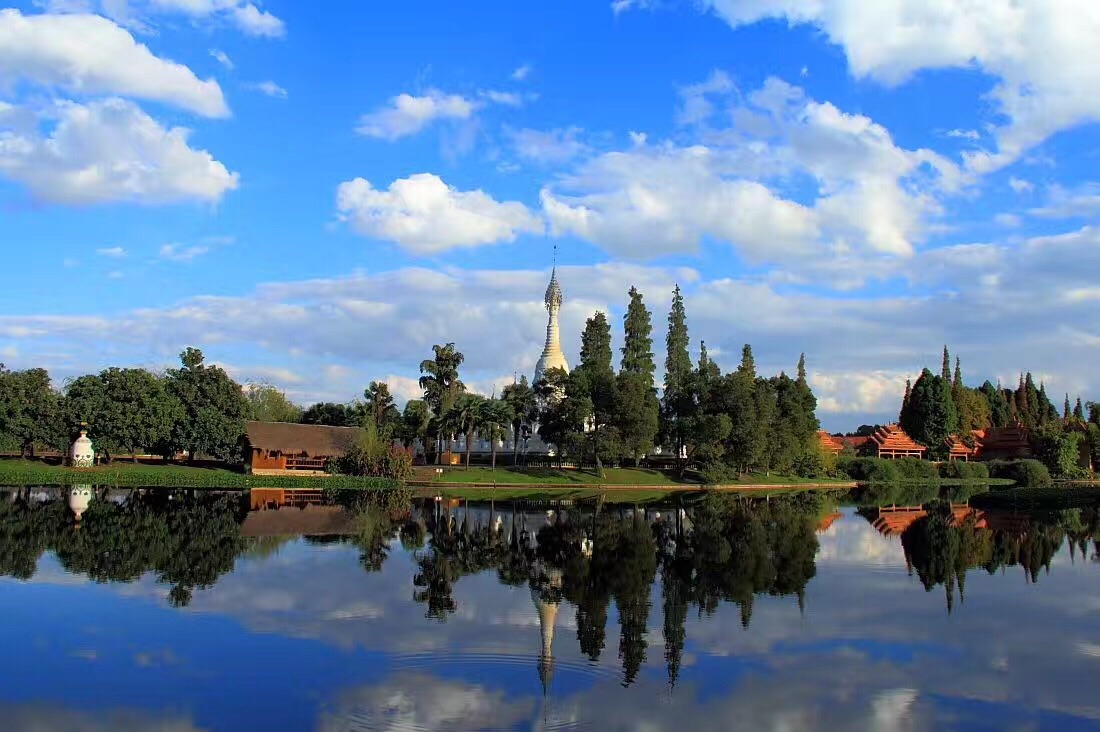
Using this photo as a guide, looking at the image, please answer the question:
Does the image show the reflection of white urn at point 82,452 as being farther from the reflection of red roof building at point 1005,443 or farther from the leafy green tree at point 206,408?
the reflection of red roof building at point 1005,443

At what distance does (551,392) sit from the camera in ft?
261

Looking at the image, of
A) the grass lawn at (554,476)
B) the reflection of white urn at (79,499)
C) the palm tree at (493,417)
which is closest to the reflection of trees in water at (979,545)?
the grass lawn at (554,476)

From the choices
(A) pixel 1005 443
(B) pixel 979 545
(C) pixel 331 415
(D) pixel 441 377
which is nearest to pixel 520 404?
(D) pixel 441 377

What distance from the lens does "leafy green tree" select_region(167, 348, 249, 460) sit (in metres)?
66.7

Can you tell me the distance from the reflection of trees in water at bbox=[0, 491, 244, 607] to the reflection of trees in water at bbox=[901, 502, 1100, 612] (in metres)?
19.3

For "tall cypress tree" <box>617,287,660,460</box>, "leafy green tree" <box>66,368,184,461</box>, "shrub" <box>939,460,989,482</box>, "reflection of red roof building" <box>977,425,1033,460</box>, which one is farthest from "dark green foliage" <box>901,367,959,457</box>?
"leafy green tree" <box>66,368,184,461</box>

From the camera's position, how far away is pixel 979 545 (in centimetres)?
3353

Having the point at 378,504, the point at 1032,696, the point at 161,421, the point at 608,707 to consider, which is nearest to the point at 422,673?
the point at 608,707

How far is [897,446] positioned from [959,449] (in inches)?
359

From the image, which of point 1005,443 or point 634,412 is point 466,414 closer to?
point 634,412

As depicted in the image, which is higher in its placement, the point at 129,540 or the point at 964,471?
the point at 964,471

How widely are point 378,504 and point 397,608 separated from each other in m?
30.4

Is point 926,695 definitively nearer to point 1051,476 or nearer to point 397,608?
point 397,608

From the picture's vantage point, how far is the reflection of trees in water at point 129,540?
22.5 metres
